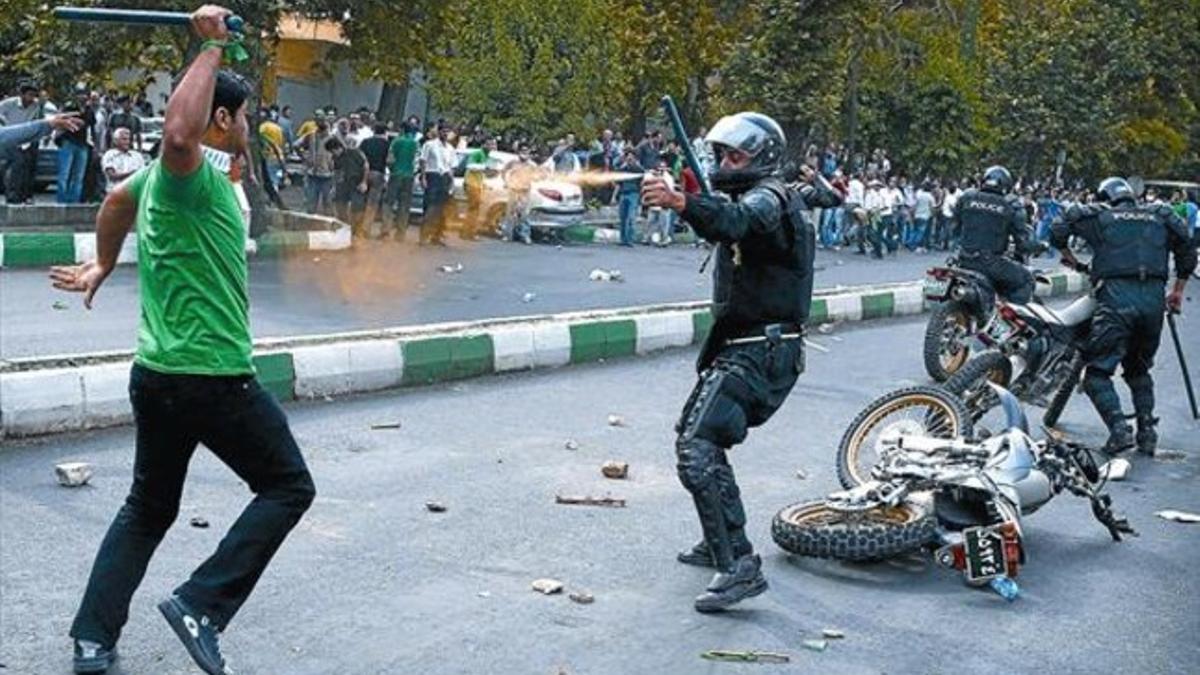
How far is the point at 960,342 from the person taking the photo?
12.6 metres

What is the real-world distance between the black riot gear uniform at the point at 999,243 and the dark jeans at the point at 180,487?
8511 mm

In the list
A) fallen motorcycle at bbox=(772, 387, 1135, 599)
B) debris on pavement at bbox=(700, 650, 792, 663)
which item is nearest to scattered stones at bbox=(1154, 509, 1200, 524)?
fallen motorcycle at bbox=(772, 387, 1135, 599)

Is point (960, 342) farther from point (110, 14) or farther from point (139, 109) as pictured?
point (139, 109)

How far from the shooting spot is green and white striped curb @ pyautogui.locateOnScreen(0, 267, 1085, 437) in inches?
321

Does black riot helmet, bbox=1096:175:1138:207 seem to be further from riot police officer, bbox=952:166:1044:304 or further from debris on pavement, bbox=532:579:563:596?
debris on pavement, bbox=532:579:563:596

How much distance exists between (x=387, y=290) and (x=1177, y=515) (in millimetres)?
9341

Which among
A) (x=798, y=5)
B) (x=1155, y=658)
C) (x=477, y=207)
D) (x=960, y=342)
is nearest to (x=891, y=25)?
(x=798, y=5)

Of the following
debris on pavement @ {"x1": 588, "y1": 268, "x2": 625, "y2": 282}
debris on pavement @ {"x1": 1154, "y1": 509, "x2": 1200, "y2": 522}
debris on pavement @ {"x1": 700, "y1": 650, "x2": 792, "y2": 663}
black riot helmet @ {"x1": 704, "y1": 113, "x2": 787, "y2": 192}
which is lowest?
debris on pavement @ {"x1": 588, "y1": 268, "x2": 625, "y2": 282}

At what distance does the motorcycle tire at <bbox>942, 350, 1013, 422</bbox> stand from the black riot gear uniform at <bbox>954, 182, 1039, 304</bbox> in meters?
2.42

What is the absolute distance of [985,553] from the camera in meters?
6.32

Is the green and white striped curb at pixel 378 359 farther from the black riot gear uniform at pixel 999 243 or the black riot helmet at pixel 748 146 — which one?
the black riot helmet at pixel 748 146

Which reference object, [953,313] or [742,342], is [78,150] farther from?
[742,342]

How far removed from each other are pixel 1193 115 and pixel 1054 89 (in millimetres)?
8139

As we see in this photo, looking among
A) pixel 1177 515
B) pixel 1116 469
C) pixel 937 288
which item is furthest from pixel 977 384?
pixel 937 288
